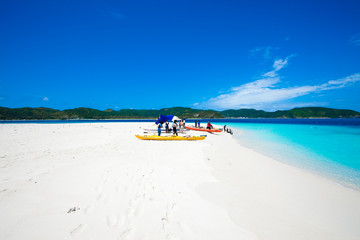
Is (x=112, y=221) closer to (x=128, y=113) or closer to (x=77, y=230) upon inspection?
(x=77, y=230)

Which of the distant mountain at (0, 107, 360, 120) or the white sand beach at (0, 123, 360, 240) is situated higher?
the distant mountain at (0, 107, 360, 120)

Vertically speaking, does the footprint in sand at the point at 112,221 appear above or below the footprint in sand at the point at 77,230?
below

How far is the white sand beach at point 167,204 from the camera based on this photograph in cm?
289

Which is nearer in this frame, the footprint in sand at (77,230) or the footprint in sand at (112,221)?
the footprint in sand at (77,230)

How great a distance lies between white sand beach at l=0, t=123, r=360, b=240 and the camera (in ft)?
9.48

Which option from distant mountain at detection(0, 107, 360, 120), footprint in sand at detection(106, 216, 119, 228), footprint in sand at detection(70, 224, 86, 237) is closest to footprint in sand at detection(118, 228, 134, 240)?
footprint in sand at detection(106, 216, 119, 228)

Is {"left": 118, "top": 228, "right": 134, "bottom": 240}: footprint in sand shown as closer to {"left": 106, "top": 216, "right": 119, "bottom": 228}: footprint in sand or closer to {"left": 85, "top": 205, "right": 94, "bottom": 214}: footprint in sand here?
{"left": 106, "top": 216, "right": 119, "bottom": 228}: footprint in sand

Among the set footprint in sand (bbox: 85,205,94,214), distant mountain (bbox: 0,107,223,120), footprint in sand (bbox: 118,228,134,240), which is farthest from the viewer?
distant mountain (bbox: 0,107,223,120)

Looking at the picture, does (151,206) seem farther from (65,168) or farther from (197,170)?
(65,168)

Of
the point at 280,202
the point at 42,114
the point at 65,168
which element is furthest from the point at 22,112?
the point at 280,202

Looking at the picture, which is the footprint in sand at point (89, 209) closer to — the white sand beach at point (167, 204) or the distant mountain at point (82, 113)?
the white sand beach at point (167, 204)

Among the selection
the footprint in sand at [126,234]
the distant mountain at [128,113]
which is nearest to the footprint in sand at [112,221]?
the footprint in sand at [126,234]

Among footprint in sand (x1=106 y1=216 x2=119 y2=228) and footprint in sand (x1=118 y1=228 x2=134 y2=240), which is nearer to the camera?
footprint in sand (x1=118 y1=228 x2=134 y2=240)

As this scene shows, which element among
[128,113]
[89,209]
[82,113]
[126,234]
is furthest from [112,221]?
[128,113]
